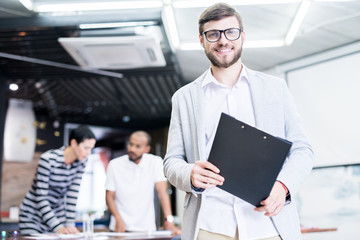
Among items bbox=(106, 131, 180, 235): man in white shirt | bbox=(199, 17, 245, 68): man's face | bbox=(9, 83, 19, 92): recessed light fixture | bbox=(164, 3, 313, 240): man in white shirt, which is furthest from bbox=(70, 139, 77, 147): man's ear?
bbox=(9, 83, 19, 92): recessed light fixture

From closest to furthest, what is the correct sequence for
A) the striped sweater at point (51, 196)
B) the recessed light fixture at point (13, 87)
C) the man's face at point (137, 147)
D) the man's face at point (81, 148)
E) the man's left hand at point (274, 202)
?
the man's left hand at point (274, 202) < the striped sweater at point (51, 196) < the man's face at point (81, 148) < the man's face at point (137, 147) < the recessed light fixture at point (13, 87)

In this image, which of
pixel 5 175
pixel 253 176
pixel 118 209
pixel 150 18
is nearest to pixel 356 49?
pixel 150 18

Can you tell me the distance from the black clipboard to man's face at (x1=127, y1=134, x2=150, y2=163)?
2.90 m

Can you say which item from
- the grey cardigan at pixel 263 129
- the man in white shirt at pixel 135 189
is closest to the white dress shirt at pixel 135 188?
the man in white shirt at pixel 135 189

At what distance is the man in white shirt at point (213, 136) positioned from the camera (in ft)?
4.41

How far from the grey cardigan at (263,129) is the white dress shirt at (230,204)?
1.4 inches

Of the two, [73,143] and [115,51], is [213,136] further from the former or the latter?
[115,51]

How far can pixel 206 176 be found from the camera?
4.22ft

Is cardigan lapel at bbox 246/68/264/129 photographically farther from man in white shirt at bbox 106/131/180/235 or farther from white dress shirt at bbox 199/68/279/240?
man in white shirt at bbox 106/131/180/235

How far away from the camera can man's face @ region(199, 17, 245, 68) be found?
1.45 metres

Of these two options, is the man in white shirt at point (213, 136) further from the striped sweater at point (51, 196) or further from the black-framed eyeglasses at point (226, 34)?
the striped sweater at point (51, 196)

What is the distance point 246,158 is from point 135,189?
2823 mm

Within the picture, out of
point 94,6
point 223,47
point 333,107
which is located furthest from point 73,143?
point 333,107

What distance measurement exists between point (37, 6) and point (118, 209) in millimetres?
2306
